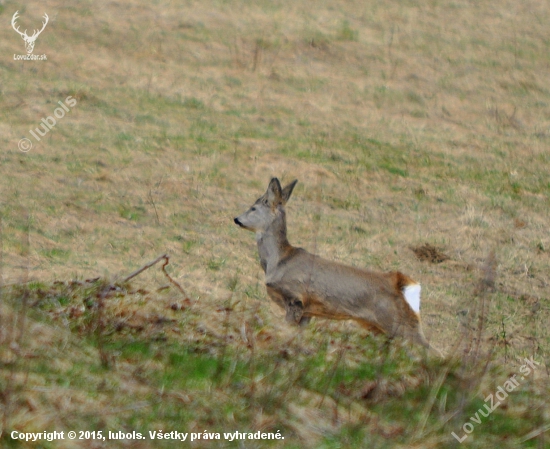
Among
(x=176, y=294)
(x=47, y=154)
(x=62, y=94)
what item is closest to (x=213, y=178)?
(x=47, y=154)

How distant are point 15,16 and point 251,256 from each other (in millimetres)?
9036

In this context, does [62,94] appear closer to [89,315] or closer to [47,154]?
[47,154]

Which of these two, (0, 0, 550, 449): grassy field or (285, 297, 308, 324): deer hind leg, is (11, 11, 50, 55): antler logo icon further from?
(285, 297, 308, 324): deer hind leg

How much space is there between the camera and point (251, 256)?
1088cm

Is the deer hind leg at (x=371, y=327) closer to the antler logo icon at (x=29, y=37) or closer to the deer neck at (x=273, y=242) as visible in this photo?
the deer neck at (x=273, y=242)

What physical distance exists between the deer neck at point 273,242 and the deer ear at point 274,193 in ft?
0.36

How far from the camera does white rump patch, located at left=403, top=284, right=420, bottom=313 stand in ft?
26.3

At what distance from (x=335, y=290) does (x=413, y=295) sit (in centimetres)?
70

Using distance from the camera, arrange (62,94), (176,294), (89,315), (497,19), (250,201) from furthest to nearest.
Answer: (497,19)
(62,94)
(250,201)
(176,294)
(89,315)

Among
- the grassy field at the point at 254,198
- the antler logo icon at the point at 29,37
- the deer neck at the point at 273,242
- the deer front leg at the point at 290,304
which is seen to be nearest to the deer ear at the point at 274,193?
the deer neck at the point at 273,242

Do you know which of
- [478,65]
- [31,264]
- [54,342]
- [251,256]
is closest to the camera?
[54,342]

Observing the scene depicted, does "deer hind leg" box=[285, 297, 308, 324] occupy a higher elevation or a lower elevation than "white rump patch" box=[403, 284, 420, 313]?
lower

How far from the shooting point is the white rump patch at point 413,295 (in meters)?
8.02

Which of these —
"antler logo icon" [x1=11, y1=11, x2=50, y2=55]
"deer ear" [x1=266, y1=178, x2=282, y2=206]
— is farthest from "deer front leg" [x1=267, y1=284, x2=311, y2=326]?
"antler logo icon" [x1=11, y1=11, x2=50, y2=55]
